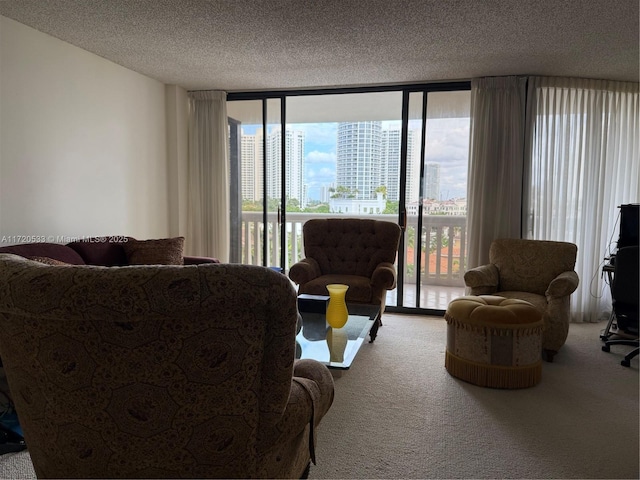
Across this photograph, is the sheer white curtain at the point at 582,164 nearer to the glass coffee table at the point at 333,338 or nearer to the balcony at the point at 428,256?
the balcony at the point at 428,256

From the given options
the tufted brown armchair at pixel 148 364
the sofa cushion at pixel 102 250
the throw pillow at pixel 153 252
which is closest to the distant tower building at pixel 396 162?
the throw pillow at pixel 153 252

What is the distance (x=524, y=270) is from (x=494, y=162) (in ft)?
3.58

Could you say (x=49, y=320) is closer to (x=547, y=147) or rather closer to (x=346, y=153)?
(x=547, y=147)

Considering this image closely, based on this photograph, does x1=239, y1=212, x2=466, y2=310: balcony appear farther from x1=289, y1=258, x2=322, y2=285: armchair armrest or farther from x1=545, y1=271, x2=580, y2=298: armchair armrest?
x1=545, y1=271, x2=580, y2=298: armchair armrest

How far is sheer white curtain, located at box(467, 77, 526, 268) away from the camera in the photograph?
4.14 m

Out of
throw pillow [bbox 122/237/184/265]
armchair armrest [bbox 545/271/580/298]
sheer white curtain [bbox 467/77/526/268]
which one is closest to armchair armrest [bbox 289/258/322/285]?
throw pillow [bbox 122/237/184/265]

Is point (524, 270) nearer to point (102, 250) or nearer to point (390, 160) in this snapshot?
point (390, 160)

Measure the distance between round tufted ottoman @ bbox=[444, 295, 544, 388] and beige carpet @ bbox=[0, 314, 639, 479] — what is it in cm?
9

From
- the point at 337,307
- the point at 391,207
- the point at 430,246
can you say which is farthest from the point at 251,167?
the point at 337,307

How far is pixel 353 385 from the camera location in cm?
284

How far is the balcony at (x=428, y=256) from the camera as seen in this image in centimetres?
472

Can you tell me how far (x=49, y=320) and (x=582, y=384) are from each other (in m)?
3.05

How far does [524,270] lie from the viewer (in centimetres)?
380

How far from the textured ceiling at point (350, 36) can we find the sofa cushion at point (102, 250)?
4.93ft
